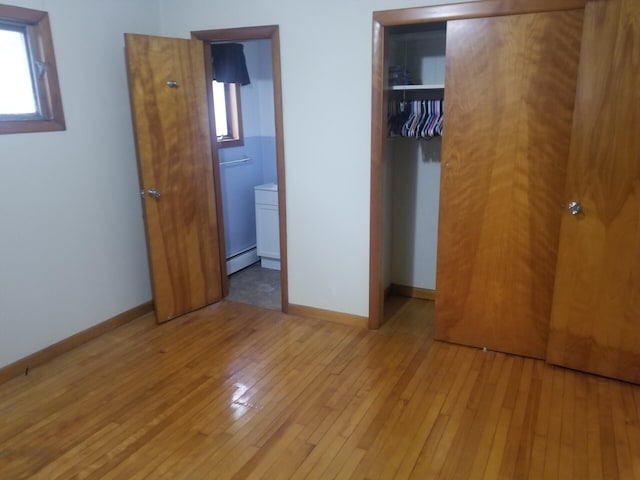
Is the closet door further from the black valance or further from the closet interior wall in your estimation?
the black valance

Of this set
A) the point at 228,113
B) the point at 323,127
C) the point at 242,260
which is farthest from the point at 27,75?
the point at 242,260

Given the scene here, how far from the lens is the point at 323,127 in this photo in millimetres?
3121

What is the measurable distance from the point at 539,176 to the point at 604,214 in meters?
0.38

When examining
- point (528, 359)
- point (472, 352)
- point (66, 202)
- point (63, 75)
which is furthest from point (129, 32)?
point (528, 359)

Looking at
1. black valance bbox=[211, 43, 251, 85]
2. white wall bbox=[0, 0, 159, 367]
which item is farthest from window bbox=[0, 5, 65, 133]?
black valance bbox=[211, 43, 251, 85]

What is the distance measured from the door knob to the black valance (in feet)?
9.44

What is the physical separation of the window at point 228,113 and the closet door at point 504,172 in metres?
2.30

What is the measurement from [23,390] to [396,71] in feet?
9.65

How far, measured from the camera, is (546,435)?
7.11 ft

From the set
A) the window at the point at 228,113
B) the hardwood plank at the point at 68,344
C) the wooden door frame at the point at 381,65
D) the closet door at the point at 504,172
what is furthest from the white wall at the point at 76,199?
the closet door at the point at 504,172

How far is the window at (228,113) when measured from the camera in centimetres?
437

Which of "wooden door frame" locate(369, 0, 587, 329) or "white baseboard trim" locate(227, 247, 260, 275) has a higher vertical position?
"wooden door frame" locate(369, 0, 587, 329)

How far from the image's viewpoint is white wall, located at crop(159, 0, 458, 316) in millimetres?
2934

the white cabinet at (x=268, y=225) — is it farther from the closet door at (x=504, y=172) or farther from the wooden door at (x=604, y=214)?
the wooden door at (x=604, y=214)
